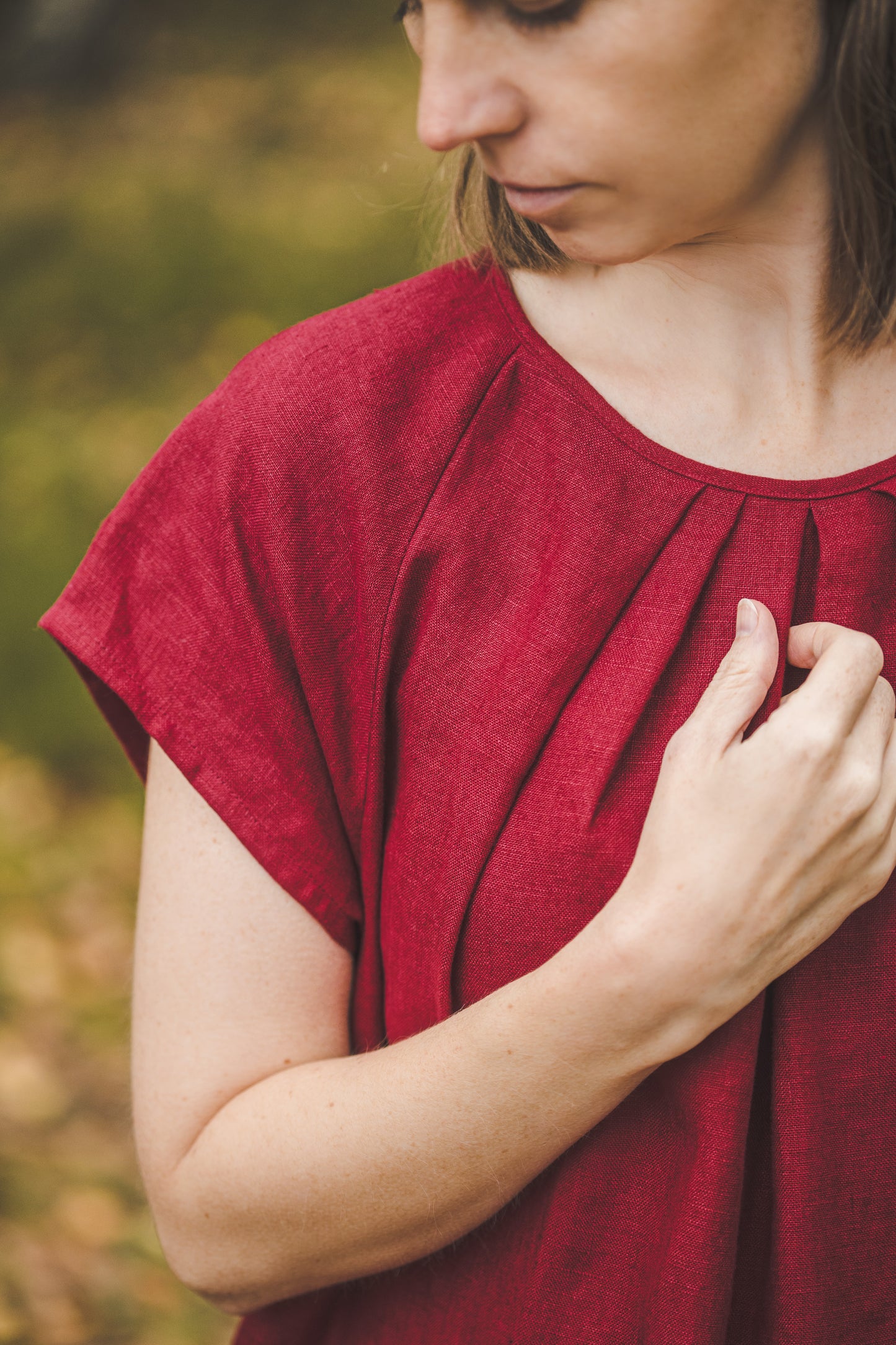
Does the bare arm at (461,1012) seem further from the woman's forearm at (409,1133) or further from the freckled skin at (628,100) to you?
the freckled skin at (628,100)

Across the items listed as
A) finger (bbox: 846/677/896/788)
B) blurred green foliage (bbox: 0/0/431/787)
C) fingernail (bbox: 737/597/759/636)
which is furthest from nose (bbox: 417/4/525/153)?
blurred green foliage (bbox: 0/0/431/787)

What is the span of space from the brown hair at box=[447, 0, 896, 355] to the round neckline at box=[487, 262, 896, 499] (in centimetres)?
10

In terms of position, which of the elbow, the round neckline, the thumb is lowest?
the elbow

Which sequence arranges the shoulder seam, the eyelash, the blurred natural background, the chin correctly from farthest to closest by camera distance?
1. the blurred natural background
2. the shoulder seam
3. the chin
4. the eyelash

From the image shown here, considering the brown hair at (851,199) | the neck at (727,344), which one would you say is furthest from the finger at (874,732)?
the brown hair at (851,199)

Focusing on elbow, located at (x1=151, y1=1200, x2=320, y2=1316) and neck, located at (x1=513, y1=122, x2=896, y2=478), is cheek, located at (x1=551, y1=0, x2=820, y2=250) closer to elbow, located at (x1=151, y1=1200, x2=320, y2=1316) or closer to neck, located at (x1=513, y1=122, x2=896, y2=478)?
neck, located at (x1=513, y1=122, x2=896, y2=478)

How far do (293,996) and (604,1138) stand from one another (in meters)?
0.29

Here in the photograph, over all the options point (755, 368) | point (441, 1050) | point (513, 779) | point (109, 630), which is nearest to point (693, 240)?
point (755, 368)

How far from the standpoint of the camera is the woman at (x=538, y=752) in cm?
95

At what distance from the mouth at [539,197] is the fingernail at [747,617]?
345 mm

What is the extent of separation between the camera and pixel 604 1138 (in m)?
1.01

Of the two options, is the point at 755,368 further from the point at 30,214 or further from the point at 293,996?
the point at 30,214

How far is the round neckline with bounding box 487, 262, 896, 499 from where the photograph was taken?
3.37 ft

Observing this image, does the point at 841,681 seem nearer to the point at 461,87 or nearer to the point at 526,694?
the point at 526,694
